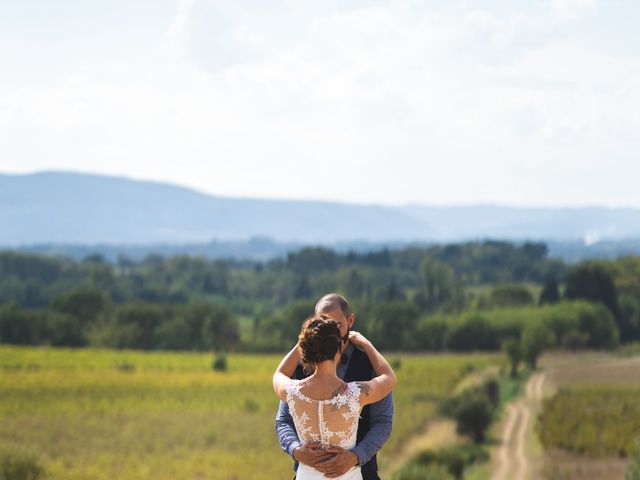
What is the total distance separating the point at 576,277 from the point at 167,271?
99410mm

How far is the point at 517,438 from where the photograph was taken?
41.8 m

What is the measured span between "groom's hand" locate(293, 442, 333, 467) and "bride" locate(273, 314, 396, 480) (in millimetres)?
31

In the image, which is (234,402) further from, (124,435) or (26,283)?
(26,283)

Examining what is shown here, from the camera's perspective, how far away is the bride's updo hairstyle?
4992 mm

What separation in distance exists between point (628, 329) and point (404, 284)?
8727 centimetres

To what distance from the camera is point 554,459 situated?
35.2 meters

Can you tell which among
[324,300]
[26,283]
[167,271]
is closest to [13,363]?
[324,300]

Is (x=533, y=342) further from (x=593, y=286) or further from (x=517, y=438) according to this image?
(x=593, y=286)

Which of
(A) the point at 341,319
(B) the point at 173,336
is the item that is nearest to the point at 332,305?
(A) the point at 341,319

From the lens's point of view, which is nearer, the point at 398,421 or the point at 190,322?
the point at 398,421

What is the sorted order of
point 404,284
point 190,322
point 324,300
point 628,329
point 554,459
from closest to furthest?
1. point 324,300
2. point 554,459
3. point 190,322
4. point 628,329
5. point 404,284

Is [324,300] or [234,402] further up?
[324,300]

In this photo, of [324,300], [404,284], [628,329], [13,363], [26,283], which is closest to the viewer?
[324,300]

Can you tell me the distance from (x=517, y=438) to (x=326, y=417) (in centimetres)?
3843
